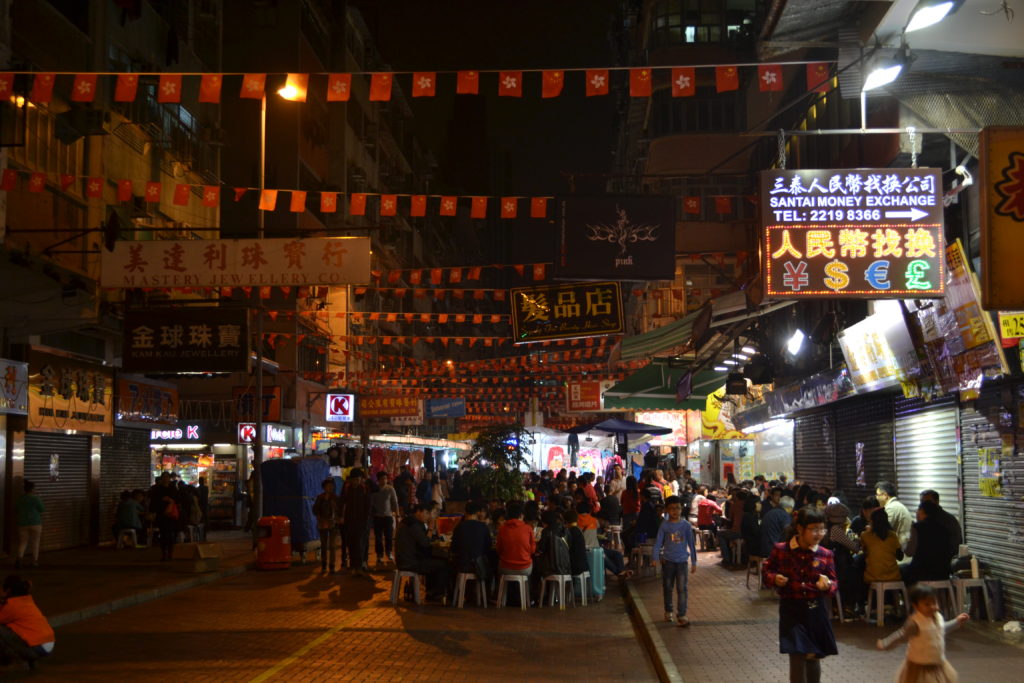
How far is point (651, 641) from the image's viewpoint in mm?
12367

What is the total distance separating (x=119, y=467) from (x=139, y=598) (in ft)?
41.7

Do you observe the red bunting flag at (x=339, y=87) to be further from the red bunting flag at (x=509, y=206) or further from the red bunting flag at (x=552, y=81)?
the red bunting flag at (x=509, y=206)

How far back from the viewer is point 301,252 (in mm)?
16891

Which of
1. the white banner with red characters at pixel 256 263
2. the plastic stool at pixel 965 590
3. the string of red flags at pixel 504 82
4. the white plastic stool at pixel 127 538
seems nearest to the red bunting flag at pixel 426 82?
the string of red flags at pixel 504 82

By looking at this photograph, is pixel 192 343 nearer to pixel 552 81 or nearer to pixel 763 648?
pixel 552 81

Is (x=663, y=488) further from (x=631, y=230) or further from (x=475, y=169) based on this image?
(x=475, y=169)

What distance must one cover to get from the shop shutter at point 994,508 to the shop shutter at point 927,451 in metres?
0.40

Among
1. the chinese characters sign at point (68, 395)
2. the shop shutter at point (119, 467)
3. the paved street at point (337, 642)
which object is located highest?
the chinese characters sign at point (68, 395)

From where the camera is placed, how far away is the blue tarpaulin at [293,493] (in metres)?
23.5

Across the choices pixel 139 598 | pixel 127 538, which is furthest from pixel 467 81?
pixel 127 538

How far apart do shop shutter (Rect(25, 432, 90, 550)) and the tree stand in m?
8.88

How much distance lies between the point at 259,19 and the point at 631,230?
33.1 m

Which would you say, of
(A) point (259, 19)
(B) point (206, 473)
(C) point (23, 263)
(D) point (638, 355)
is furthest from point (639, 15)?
(C) point (23, 263)

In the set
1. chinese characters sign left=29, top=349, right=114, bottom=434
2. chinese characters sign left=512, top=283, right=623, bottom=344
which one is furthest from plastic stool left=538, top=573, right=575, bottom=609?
chinese characters sign left=29, top=349, right=114, bottom=434
